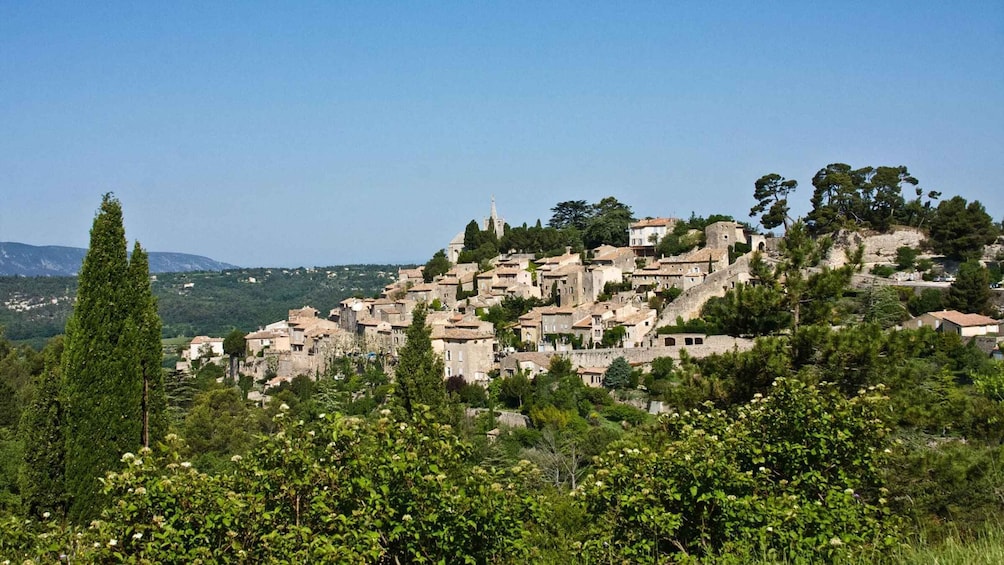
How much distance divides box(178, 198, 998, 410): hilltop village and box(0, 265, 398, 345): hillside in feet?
157

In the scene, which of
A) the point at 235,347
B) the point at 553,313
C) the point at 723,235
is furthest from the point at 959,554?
the point at 235,347

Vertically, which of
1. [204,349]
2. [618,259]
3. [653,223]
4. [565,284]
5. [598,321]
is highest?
[653,223]

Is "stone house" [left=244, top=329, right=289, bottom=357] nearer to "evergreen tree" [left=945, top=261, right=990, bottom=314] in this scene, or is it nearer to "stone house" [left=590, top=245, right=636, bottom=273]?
"stone house" [left=590, top=245, right=636, bottom=273]

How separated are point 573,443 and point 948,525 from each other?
21212 millimetres

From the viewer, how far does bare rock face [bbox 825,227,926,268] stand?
50312 mm

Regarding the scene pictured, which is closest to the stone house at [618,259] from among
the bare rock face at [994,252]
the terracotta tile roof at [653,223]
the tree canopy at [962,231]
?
the terracotta tile roof at [653,223]

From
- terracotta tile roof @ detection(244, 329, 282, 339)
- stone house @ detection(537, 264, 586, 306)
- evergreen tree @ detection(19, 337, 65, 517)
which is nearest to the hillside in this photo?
terracotta tile roof @ detection(244, 329, 282, 339)

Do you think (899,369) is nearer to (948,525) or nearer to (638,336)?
(948,525)

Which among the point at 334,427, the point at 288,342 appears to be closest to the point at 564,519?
the point at 334,427

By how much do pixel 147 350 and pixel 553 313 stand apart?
110 feet

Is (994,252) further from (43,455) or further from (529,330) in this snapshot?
(43,455)

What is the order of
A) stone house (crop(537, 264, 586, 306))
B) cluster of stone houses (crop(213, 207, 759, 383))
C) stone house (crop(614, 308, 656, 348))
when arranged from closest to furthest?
1. stone house (crop(614, 308, 656, 348))
2. cluster of stone houses (crop(213, 207, 759, 383))
3. stone house (crop(537, 264, 586, 306))

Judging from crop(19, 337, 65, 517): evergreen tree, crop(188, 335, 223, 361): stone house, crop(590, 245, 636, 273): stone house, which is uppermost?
crop(590, 245, 636, 273): stone house

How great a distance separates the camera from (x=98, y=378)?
12.8 m
